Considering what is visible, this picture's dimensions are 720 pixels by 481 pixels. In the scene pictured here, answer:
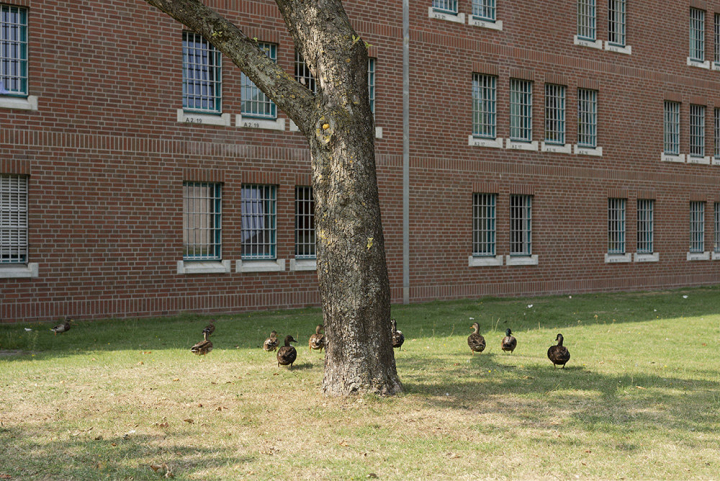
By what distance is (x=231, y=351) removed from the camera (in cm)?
1180

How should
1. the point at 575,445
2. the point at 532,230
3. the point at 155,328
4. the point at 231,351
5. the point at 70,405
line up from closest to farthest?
1. the point at 575,445
2. the point at 70,405
3. the point at 231,351
4. the point at 155,328
5. the point at 532,230

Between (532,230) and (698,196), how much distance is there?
9.10m

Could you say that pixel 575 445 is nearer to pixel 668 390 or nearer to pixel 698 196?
pixel 668 390

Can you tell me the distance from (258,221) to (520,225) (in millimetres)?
9163

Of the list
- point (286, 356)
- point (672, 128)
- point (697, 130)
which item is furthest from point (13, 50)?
point (697, 130)

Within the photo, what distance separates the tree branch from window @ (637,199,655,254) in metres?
21.7

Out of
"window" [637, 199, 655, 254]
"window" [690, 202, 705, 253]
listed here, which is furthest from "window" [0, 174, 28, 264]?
"window" [690, 202, 705, 253]

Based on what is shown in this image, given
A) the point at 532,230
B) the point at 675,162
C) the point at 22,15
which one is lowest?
A: the point at 532,230

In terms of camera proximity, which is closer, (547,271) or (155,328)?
(155,328)

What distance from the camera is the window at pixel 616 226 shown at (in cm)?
2633

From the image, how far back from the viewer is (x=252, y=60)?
833cm

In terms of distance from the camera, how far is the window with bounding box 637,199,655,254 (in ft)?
89.2

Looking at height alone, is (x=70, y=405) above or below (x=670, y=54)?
below

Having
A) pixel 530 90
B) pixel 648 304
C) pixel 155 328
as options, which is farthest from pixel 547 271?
pixel 155 328
